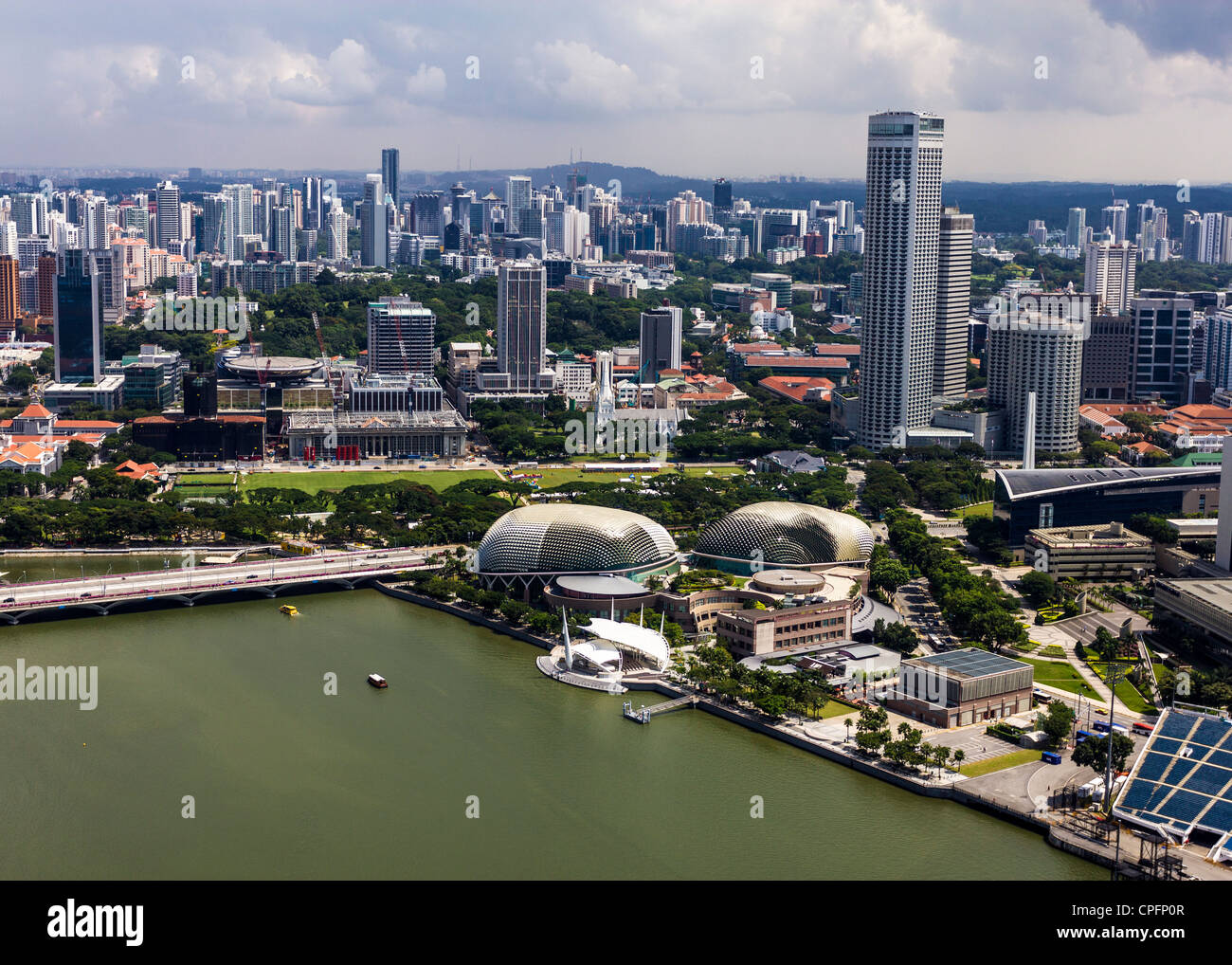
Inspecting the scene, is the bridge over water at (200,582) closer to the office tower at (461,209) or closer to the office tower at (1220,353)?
the office tower at (1220,353)

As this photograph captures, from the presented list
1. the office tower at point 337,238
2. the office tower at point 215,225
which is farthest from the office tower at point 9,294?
the office tower at point 337,238

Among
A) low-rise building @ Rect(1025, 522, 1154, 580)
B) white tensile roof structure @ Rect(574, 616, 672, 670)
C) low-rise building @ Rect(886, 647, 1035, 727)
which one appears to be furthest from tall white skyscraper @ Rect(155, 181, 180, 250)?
low-rise building @ Rect(886, 647, 1035, 727)

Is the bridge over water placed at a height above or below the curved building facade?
→ below

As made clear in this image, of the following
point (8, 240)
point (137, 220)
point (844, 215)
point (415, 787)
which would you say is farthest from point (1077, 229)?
point (415, 787)

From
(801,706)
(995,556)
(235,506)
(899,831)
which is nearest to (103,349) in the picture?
(235,506)

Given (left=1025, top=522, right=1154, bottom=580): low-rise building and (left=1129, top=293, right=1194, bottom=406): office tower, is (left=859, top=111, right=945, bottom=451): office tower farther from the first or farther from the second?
(left=1025, top=522, right=1154, bottom=580): low-rise building

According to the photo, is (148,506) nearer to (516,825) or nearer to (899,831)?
(516,825)

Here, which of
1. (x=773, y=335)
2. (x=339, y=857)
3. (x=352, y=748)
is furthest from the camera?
(x=773, y=335)
